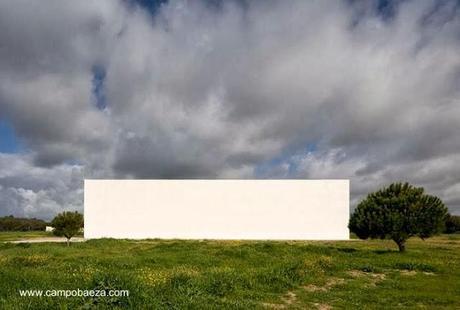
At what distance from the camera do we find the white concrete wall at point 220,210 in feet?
210

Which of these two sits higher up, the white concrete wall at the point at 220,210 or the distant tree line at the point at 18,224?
the white concrete wall at the point at 220,210

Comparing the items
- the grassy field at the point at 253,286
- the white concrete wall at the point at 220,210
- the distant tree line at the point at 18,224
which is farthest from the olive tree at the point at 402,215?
the distant tree line at the point at 18,224

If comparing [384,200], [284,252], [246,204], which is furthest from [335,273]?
[246,204]

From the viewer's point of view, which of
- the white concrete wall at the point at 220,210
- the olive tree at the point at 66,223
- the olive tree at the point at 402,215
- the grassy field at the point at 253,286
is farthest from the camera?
the white concrete wall at the point at 220,210

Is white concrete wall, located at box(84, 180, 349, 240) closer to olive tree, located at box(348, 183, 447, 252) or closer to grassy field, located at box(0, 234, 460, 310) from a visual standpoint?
olive tree, located at box(348, 183, 447, 252)

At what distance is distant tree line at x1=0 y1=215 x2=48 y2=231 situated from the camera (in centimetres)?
12441

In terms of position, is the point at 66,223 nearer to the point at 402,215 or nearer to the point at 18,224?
the point at 402,215

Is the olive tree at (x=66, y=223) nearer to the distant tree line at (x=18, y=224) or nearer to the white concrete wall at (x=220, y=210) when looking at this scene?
the white concrete wall at (x=220, y=210)

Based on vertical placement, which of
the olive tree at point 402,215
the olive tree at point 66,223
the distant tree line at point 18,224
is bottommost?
the distant tree line at point 18,224

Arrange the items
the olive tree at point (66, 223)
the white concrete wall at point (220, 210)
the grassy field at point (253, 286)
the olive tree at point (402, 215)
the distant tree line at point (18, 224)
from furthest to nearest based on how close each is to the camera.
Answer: the distant tree line at point (18, 224)
the white concrete wall at point (220, 210)
the olive tree at point (66, 223)
the olive tree at point (402, 215)
the grassy field at point (253, 286)

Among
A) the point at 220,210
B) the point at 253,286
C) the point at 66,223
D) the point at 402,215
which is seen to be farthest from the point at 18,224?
the point at 253,286

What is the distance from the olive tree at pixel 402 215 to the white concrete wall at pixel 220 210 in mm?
29082

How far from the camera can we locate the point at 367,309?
12797mm

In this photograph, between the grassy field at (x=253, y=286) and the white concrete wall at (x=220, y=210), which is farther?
the white concrete wall at (x=220, y=210)
